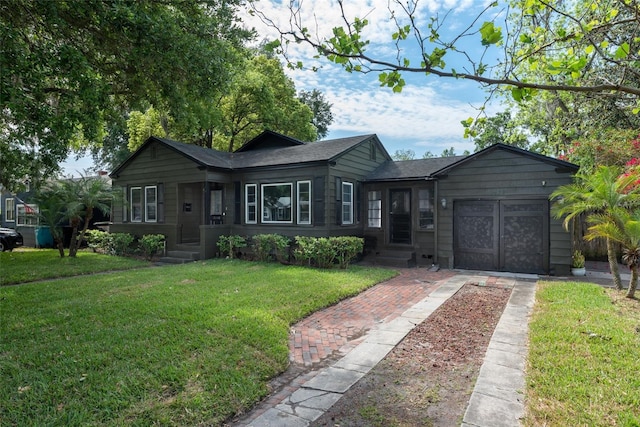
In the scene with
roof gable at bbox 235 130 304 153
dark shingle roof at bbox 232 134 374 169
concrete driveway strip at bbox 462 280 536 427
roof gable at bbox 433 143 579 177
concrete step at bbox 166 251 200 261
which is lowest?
concrete driveway strip at bbox 462 280 536 427

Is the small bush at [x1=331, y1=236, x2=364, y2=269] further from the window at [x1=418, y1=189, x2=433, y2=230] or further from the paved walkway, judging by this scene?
the window at [x1=418, y1=189, x2=433, y2=230]

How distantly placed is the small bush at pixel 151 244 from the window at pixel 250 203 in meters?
3.10

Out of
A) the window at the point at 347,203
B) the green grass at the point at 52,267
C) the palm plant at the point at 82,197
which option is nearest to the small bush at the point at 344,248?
the window at the point at 347,203

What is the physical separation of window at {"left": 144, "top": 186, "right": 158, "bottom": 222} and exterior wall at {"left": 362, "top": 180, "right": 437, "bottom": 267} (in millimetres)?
7781

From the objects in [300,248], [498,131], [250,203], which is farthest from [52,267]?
[498,131]

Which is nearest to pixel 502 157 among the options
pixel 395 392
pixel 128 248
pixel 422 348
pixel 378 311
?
pixel 378 311

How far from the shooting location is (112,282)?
7.97 meters

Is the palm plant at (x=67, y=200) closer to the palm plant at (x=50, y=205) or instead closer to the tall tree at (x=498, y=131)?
the palm plant at (x=50, y=205)

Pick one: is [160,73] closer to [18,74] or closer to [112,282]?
[18,74]

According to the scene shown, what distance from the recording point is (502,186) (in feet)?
32.1

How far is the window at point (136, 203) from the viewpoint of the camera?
14242mm

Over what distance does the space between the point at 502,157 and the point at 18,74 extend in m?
10.2

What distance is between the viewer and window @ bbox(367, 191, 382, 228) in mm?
12461

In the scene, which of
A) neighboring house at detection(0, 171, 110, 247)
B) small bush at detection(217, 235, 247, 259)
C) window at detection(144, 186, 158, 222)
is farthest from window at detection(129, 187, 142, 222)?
small bush at detection(217, 235, 247, 259)
